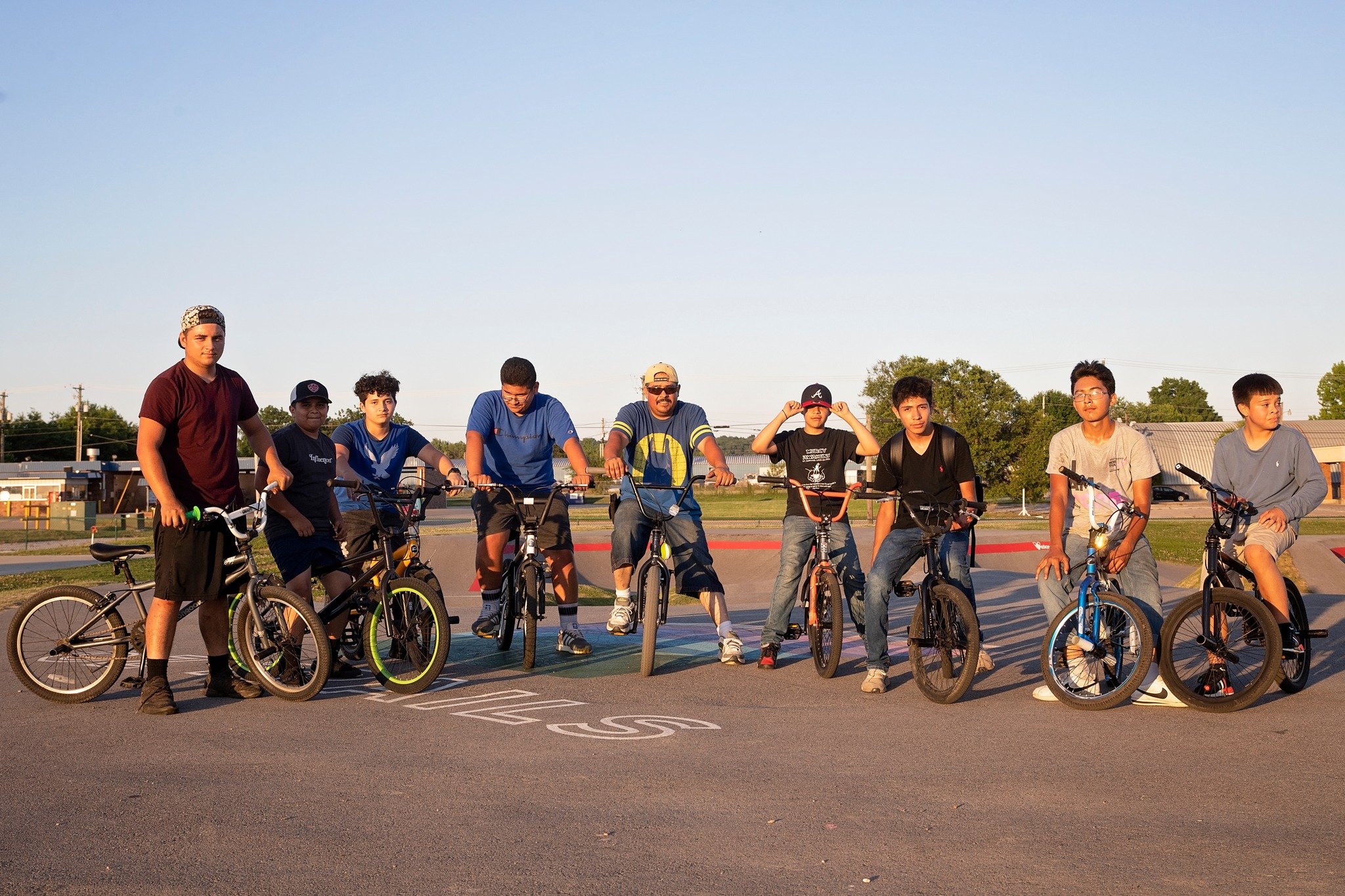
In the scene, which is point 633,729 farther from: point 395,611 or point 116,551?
point 116,551

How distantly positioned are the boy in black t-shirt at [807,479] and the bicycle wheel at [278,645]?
3191 millimetres

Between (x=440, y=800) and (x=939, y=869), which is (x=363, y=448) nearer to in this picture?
(x=440, y=800)

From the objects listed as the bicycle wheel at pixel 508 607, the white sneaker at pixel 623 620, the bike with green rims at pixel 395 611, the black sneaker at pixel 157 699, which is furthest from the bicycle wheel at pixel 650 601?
the black sneaker at pixel 157 699

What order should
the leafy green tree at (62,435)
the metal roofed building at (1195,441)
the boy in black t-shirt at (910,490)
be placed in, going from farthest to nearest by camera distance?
the leafy green tree at (62,435), the metal roofed building at (1195,441), the boy in black t-shirt at (910,490)

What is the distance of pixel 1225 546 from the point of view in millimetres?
7527

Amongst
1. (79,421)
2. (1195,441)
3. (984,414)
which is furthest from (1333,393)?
(79,421)

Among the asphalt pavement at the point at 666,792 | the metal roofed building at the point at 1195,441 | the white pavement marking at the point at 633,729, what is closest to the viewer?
the asphalt pavement at the point at 666,792

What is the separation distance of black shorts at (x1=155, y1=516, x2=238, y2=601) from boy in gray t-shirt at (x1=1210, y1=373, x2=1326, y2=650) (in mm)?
6105

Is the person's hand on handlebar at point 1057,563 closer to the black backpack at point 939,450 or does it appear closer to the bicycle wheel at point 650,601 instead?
the black backpack at point 939,450

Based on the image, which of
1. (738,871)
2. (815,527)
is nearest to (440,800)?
(738,871)

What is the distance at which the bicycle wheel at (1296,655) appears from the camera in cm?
704

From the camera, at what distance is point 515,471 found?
875 centimetres

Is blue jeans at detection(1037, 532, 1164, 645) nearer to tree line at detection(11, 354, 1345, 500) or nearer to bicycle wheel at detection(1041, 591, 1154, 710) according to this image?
bicycle wheel at detection(1041, 591, 1154, 710)

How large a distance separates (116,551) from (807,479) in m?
4.61
